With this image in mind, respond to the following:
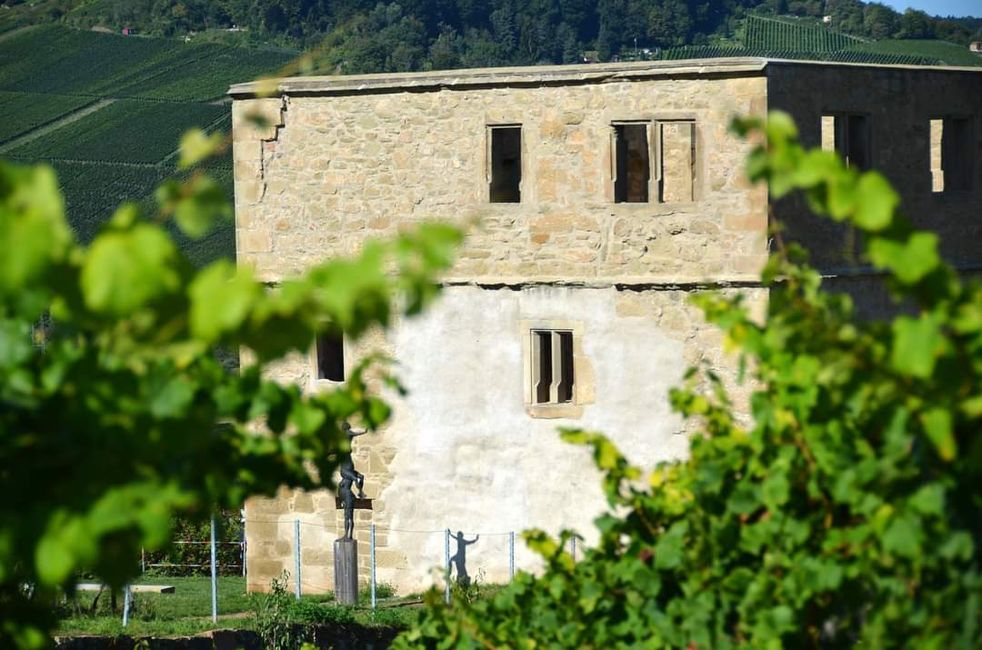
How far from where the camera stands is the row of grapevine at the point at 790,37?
1853 inches

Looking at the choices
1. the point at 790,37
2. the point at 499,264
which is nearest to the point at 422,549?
the point at 499,264

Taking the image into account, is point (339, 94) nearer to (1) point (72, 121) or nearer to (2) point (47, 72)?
(1) point (72, 121)

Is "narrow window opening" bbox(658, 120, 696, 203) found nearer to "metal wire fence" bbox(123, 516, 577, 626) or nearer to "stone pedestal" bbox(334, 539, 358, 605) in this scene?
"metal wire fence" bbox(123, 516, 577, 626)

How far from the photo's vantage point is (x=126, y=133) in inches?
1829

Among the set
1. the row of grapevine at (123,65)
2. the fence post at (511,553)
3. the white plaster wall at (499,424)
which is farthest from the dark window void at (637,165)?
the row of grapevine at (123,65)

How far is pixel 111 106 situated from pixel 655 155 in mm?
35471

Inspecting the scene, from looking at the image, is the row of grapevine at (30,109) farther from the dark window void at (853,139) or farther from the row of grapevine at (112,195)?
the dark window void at (853,139)

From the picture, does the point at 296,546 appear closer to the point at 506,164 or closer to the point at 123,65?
the point at 506,164

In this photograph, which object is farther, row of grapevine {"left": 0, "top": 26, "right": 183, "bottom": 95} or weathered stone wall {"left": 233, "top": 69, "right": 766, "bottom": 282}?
row of grapevine {"left": 0, "top": 26, "right": 183, "bottom": 95}

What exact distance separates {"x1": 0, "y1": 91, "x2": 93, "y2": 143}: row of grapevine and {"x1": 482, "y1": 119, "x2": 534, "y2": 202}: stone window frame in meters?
→ 32.2

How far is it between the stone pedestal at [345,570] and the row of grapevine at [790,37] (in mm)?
31239

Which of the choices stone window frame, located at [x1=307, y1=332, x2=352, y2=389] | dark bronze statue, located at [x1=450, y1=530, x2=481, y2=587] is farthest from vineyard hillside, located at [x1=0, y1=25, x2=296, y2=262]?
dark bronze statue, located at [x1=450, y1=530, x2=481, y2=587]

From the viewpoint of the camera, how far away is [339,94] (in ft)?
54.6

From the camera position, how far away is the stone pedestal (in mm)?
15984
